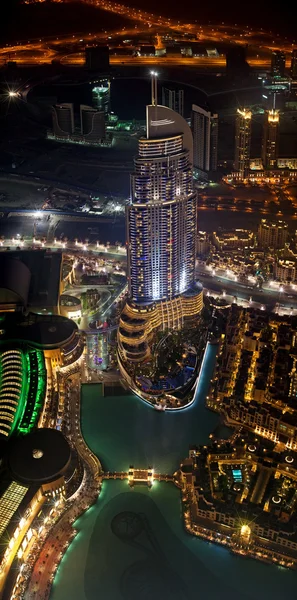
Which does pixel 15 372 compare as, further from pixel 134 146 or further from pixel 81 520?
pixel 134 146

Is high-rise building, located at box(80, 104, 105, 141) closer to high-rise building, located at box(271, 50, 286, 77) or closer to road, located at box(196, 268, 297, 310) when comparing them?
high-rise building, located at box(271, 50, 286, 77)

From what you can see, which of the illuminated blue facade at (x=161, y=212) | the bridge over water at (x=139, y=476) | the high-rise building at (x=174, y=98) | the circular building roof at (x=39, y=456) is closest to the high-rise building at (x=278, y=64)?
the high-rise building at (x=174, y=98)

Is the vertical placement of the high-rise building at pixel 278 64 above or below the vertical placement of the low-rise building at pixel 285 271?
above

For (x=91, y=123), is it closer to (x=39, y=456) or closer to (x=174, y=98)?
(x=174, y=98)

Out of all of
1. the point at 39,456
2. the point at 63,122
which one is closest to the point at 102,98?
the point at 63,122

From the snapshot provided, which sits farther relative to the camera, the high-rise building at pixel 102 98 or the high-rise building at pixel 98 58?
the high-rise building at pixel 98 58

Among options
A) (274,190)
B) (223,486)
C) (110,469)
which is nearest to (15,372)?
(110,469)

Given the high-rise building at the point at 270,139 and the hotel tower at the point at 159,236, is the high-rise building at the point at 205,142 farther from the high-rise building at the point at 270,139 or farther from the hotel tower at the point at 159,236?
the hotel tower at the point at 159,236

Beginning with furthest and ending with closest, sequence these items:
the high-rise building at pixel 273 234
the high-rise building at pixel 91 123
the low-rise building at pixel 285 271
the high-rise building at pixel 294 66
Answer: the high-rise building at pixel 294 66, the high-rise building at pixel 91 123, the high-rise building at pixel 273 234, the low-rise building at pixel 285 271
